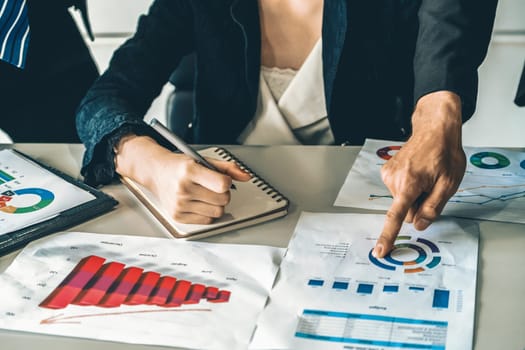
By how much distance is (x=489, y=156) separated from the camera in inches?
39.1

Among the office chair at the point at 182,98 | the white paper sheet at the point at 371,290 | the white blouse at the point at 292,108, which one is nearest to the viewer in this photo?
the white paper sheet at the point at 371,290

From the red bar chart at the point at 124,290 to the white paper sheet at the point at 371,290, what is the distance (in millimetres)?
90

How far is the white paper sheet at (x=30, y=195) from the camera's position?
892 mm

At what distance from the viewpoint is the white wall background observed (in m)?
1.93

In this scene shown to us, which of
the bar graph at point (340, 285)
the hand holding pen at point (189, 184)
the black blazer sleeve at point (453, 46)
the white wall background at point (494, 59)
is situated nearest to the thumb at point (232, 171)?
the hand holding pen at point (189, 184)

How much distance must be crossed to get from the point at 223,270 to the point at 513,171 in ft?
1.56

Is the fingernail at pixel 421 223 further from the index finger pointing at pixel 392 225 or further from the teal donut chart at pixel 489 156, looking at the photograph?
the teal donut chart at pixel 489 156

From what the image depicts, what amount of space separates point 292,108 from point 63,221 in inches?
20.2

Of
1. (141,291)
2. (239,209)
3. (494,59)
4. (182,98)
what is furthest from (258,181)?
(494,59)

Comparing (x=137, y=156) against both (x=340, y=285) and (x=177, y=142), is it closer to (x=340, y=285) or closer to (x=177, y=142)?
(x=177, y=142)

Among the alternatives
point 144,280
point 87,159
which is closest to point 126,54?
point 87,159

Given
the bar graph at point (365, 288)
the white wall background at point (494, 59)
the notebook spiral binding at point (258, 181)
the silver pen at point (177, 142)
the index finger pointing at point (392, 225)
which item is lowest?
the white wall background at point (494, 59)

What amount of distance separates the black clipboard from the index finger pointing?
0.41 metres

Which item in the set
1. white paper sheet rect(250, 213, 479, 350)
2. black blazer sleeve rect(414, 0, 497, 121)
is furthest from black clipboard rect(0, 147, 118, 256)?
black blazer sleeve rect(414, 0, 497, 121)
